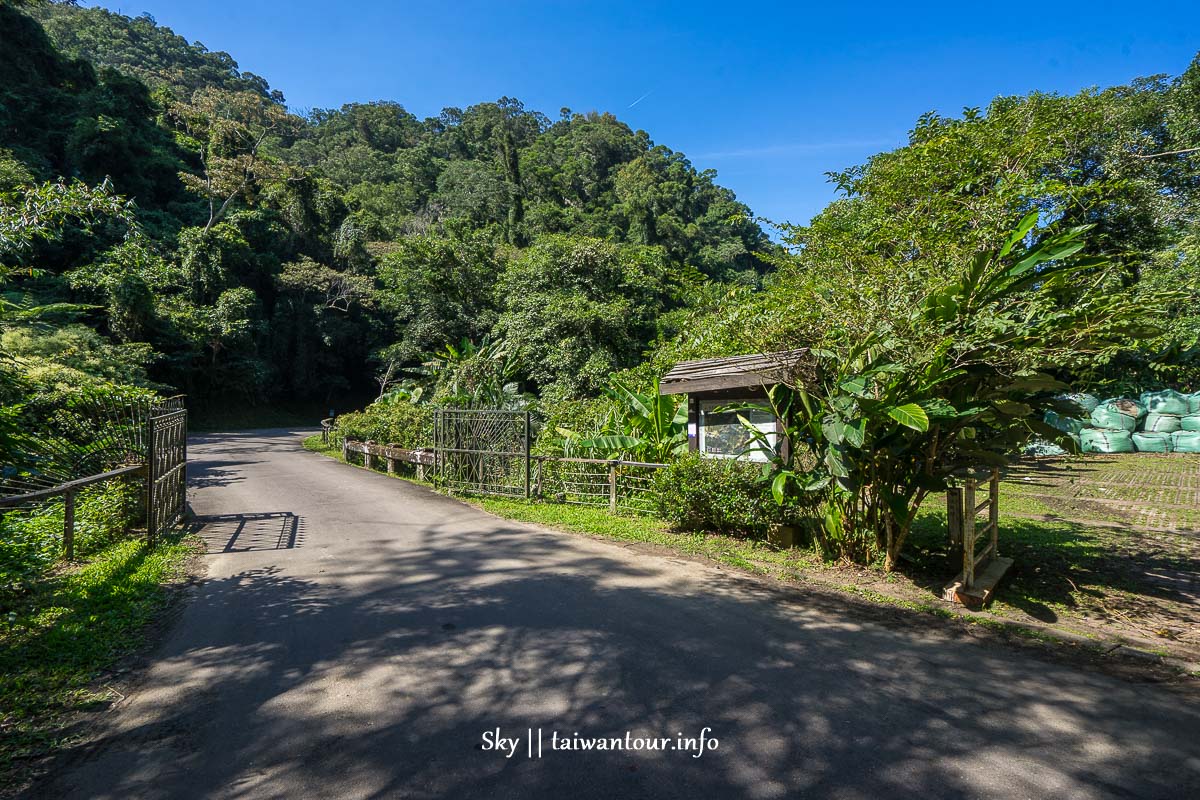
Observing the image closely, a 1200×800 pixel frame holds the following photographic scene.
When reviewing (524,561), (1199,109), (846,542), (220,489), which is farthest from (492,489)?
(1199,109)

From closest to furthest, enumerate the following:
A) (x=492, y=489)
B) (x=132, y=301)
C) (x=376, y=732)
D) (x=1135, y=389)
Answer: (x=376, y=732), (x=492, y=489), (x=1135, y=389), (x=132, y=301)

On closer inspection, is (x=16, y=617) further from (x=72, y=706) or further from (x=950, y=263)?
(x=950, y=263)

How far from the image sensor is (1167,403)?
18.3m

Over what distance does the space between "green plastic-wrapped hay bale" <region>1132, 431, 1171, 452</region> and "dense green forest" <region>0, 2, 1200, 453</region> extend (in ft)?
8.75

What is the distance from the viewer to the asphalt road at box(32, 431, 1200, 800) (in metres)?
2.87

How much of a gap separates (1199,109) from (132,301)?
42.4 m

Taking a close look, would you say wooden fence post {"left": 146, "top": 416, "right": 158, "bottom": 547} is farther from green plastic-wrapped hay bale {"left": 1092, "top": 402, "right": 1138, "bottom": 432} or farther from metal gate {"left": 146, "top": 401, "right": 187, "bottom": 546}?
green plastic-wrapped hay bale {"left": 1092, "top": 402, "right": 1138, "bottom": 432}

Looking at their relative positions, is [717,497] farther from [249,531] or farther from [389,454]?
[389,454]

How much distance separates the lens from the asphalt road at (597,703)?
287 cm

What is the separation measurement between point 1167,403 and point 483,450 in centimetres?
2146

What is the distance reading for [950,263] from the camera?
6031 millimetres

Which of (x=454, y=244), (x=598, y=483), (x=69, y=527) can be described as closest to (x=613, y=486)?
(x=598, y=483)

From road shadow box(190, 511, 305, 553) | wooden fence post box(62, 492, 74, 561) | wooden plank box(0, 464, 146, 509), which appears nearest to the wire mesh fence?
road shadow box(190, 511, 305, 553)

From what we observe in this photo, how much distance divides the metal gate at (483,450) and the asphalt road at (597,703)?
4.57 m
